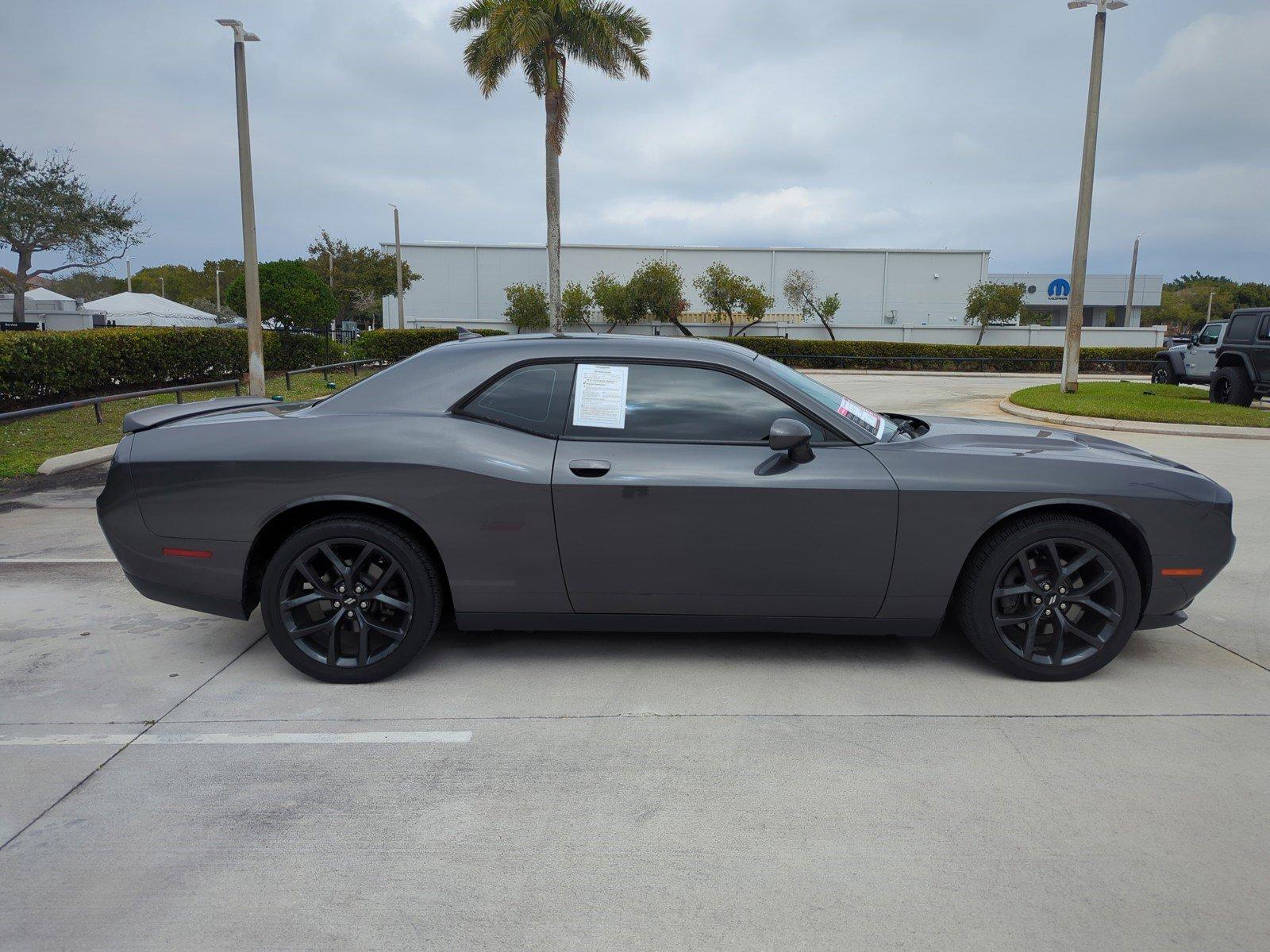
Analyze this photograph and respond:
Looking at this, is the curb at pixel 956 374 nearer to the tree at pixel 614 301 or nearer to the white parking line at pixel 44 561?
the tree at pixel 614 301

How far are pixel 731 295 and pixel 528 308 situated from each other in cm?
1079

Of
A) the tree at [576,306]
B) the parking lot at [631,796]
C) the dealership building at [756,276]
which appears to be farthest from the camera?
the dealership building at [756,276]

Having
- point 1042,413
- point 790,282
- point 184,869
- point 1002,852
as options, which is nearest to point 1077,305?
point 1042,413

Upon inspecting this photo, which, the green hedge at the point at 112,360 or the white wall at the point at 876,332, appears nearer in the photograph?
the green hedge at the point at 112,360

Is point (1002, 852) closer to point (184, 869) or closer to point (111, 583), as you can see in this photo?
point (184, 869)

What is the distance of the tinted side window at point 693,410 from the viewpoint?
3.97 metres

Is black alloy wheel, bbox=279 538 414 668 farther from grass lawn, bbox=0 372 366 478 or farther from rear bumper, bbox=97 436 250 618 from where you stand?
grass lawn, bbox=0 372 366 478

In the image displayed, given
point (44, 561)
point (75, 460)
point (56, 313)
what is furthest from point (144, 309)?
point (44, 561)

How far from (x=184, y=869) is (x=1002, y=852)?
8.05 ft

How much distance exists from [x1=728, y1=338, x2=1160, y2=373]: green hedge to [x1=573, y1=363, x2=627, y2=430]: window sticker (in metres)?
34.1

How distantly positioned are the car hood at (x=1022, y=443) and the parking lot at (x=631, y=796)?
1.01m

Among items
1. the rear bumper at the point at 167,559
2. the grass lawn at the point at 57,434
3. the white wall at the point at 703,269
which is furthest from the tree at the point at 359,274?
the rear bumper at the point at 167,559

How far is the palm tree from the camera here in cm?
2412

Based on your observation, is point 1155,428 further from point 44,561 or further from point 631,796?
point 44,561
